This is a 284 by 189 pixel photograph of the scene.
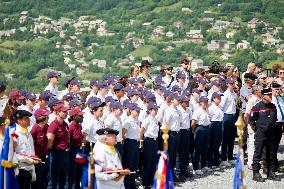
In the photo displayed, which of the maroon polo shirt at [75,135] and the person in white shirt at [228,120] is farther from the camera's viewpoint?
the person in white shirt at [228,120]

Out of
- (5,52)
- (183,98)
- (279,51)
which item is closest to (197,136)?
(183,98)

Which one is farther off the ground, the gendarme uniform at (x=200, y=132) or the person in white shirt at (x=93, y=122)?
the person in white shirt at (x=93, y=122)

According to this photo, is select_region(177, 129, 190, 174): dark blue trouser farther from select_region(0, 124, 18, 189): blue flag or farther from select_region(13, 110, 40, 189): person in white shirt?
select_region(0, 124, 18, 189): blue flag

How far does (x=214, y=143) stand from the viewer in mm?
17828

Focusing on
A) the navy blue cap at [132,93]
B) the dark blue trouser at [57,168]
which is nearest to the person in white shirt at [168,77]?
the navy blue cap at [132,93]

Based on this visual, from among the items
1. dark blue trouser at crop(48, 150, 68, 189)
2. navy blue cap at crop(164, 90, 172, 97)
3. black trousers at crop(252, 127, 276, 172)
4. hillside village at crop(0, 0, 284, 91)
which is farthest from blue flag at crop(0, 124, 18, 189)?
hillside village at crop(0, 0, 284, 91)

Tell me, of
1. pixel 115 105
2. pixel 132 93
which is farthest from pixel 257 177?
pixel 115 105

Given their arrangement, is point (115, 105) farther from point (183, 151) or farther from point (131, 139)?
point (183, 151)

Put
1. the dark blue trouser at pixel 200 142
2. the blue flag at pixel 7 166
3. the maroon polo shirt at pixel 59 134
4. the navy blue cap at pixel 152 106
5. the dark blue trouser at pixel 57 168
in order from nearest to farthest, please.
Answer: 1. the blue flag at pixel 7 166
2. the maroon polo shirt at pixel 59 134
3. the dark blue trouser at pixel 57 168
4. the navy blue cap at pixel 152 106
5. the dark blue trouser at pixel 200 142

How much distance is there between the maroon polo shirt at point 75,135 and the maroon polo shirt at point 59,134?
26 cm

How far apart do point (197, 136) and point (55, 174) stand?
4.67 meters

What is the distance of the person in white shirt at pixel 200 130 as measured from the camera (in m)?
17.0

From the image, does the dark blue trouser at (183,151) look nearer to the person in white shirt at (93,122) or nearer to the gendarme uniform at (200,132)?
the gendarme uniform at (200,132)

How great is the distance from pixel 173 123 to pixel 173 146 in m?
0.52
